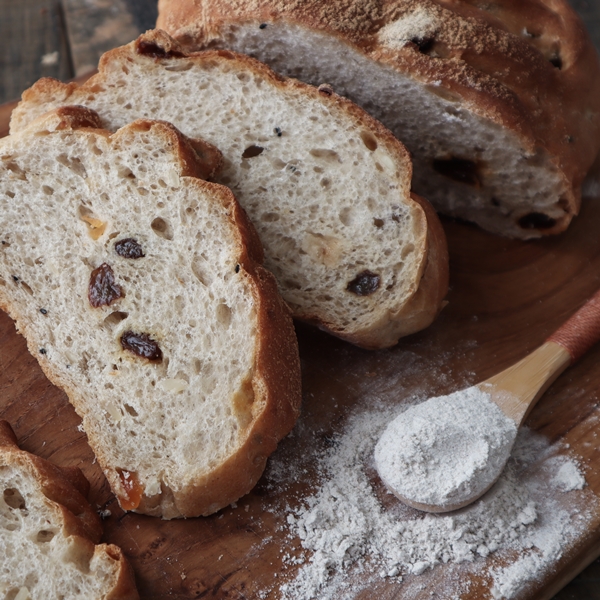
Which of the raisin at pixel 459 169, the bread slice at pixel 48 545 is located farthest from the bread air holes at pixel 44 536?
the raisin at pixel 459 169

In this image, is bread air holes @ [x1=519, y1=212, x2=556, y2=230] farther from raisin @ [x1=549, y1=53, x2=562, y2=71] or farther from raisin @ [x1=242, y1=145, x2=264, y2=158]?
raisin @ [x1=242, y1=145, x2=264, y2=158]

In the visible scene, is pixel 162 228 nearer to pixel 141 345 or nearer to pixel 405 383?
pixel 141 345

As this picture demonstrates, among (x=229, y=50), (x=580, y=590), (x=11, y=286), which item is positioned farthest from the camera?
(x=229, y=50)

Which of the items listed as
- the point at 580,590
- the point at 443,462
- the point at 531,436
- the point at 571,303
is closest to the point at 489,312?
the point at 571,303

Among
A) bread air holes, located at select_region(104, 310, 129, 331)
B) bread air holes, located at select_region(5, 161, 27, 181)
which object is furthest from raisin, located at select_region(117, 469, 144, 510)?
bread air holes, located at select_region(5, 161, 27, 181)

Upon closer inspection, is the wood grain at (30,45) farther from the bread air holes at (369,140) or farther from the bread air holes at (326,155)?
the bread air holes at (369,140)

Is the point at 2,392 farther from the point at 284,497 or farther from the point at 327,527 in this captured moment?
the point at 327,527

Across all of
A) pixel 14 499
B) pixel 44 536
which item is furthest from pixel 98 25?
pixel 44 536
